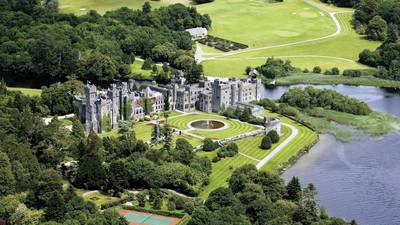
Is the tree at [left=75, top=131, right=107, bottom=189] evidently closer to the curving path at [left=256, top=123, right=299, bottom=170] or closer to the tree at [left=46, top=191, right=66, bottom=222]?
the tree at [left=46, top=191, right=66, bottom=222]

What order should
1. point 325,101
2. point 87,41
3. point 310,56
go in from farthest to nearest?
point 310,56, point 87,41, point 325,101

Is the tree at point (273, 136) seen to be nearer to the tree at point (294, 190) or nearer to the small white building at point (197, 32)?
the tree at point (294, 190)

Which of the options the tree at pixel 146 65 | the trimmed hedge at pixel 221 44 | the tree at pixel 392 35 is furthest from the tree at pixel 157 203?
the tree at pixel 392 35

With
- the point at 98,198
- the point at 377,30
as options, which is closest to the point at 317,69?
the point at 377,30

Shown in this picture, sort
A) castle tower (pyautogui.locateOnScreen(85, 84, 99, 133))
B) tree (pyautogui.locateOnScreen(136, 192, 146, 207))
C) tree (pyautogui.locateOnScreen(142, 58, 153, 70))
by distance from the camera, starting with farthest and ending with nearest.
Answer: tree (pyautogui.locateOnScreen(142, 58, 153, 70))
castle tower (pyautogui.locateOnScreen(85, 84, 99, 133))
tree (pyautogui.locateOnScreen(136, 192, 146, 207))

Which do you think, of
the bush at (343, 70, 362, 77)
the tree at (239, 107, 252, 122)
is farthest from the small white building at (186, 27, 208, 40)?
the tree at (239, 107, 252, 122)

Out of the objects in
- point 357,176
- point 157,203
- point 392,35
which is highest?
point 392,35

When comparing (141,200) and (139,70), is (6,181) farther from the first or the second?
(139,70)
